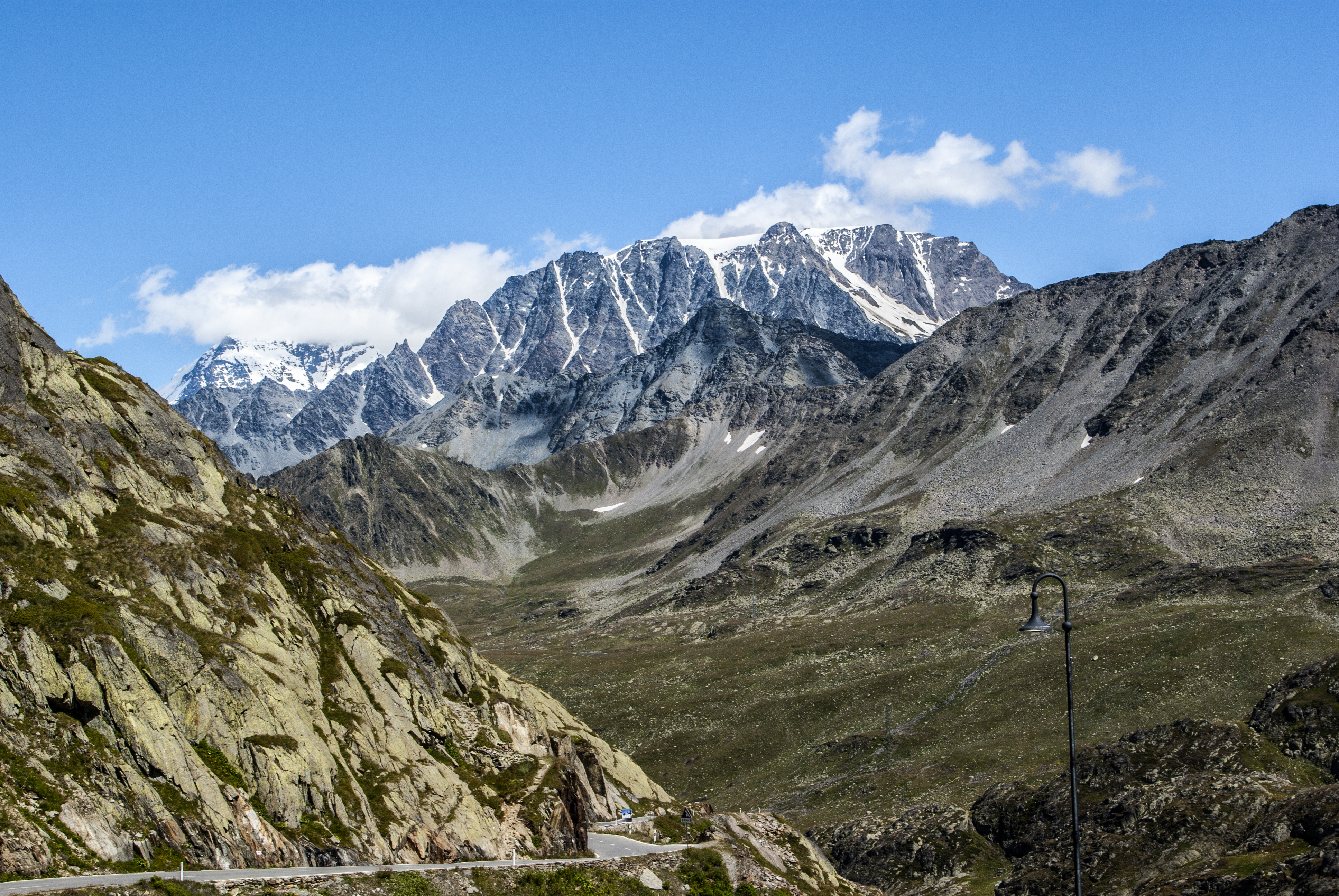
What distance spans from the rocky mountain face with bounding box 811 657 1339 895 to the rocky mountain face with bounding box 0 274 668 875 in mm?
23166

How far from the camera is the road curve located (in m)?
29.5

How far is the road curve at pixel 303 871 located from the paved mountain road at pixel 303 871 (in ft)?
0.06

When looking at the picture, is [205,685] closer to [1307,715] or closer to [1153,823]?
[1153,823]

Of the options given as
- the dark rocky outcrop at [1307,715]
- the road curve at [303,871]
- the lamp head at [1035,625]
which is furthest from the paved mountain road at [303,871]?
the dark rocky outcrop at [1307,715]

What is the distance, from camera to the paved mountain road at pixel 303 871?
2945 centimetres

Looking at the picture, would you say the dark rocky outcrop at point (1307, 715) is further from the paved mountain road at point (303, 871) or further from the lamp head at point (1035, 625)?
the lamp head at point (1035, 625)

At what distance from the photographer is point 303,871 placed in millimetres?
37531

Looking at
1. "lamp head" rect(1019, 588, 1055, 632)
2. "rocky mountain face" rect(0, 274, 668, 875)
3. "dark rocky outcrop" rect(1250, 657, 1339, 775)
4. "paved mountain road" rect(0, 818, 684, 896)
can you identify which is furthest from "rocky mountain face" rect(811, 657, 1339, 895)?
"paved mountain road" rect(0, 818, 684, 896)

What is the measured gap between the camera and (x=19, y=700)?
36.7m

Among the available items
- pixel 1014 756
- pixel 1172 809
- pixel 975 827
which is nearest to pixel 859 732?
pixel 1014 756

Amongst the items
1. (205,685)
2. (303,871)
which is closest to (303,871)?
(303,871)

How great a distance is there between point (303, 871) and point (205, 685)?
9.73m

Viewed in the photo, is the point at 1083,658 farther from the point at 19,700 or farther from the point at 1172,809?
the point at 19,700

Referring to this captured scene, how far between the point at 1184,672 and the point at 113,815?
4932 inches
